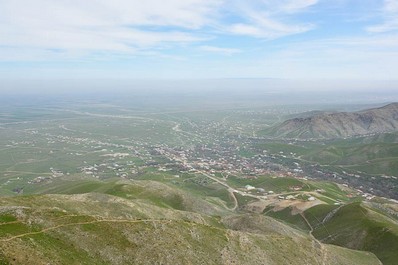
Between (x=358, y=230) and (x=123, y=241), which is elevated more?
(x=123, y=241)

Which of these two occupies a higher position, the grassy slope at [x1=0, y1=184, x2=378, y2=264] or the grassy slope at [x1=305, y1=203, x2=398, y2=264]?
the grassy slope at [x1=0, y1=184, x2=378, y2=264]

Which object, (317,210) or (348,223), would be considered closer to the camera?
(348,223)

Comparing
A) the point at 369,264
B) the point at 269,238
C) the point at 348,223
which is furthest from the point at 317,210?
the point at 269,238

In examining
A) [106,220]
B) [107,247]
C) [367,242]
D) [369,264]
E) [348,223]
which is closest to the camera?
[107,247]

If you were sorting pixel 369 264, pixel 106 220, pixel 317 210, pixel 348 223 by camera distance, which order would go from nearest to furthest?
1. pixel 106 220
2. pixel 369 264
3. pixel 348 223
4. pixel 317 210

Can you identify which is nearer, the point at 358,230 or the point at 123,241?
the point at 123,241

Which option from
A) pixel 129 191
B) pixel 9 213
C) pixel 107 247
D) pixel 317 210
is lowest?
pixel 317 210

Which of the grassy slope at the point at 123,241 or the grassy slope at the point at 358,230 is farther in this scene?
the grassy slope at the point at 358,230

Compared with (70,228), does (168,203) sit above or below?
below

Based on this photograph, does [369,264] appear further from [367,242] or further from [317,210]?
[317,210]

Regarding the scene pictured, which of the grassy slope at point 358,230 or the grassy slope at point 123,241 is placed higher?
the grassy slope at point 123,241

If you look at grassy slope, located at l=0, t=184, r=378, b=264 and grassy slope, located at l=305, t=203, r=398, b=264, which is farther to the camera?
grassy slope, located at l=305, t=203, r=398, b=264
